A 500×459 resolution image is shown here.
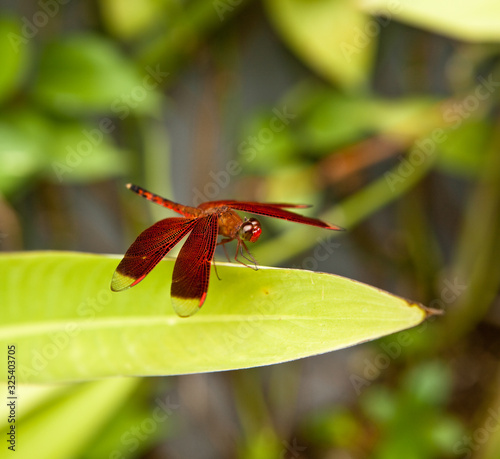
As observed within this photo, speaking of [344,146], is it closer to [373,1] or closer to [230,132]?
[230,132]

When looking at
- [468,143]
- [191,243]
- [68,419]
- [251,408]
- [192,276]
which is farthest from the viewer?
[251,408]

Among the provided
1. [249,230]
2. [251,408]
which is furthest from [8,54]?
[251,408]

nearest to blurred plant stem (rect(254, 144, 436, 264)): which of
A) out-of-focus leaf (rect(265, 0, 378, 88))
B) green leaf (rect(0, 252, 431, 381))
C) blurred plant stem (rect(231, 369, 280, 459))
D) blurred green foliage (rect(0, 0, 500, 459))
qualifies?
blurred green foliage (rect(0, 0, 500, 459))

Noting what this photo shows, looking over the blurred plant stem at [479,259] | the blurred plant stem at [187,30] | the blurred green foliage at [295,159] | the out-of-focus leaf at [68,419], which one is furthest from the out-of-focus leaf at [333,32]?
the out-of-focus leaf at [68,419]

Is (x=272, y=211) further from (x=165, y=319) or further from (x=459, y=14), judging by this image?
(x=459, y=14)

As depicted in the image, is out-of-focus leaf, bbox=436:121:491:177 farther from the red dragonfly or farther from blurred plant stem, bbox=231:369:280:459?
blurred plant stem, bbox=231:369:280:459

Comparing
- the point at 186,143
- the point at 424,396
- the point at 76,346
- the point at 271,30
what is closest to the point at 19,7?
the point at 186,143
